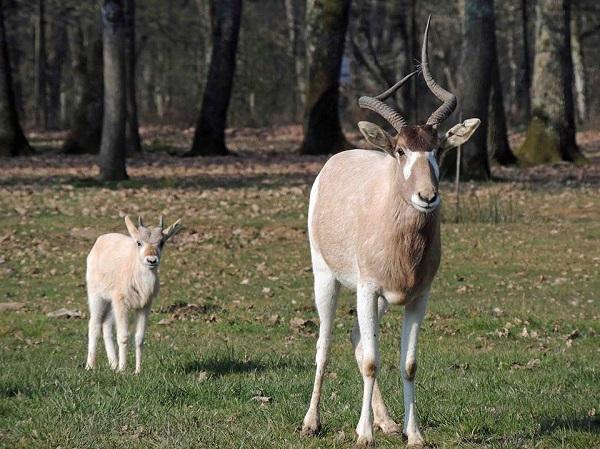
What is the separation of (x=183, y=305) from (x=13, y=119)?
2063 centimetres

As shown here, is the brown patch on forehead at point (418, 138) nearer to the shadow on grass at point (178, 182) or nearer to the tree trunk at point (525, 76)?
the shadow on grass at point (178, 182)

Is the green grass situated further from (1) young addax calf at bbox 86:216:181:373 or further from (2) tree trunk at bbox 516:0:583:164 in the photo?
(2) tree trunk at bbox 516:0:583:164

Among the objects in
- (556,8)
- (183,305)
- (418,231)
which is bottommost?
(183,305)

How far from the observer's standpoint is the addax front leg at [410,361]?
7.41m

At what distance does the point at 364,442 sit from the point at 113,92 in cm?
1859

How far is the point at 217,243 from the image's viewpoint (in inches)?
747

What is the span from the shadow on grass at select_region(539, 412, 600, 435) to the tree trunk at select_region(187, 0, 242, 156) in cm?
2633

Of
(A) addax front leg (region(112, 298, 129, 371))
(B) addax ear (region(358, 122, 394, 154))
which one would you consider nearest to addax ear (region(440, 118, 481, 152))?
(B) addax ear (region(358, 122, 394, 154))

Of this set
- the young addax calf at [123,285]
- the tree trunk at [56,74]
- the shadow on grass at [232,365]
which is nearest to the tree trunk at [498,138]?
the young addax calf at [123,285]

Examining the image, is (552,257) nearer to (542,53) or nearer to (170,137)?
(542,53)

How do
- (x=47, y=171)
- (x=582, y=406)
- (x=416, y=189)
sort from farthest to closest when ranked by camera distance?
(x=47, y=171)
(x=582, y=406)
(x=416, y=189)

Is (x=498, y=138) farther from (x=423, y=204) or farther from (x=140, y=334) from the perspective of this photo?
(x=423, y=204)

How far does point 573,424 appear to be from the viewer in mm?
7676

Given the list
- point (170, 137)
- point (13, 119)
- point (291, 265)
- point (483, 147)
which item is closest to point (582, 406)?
point (291, 265)
